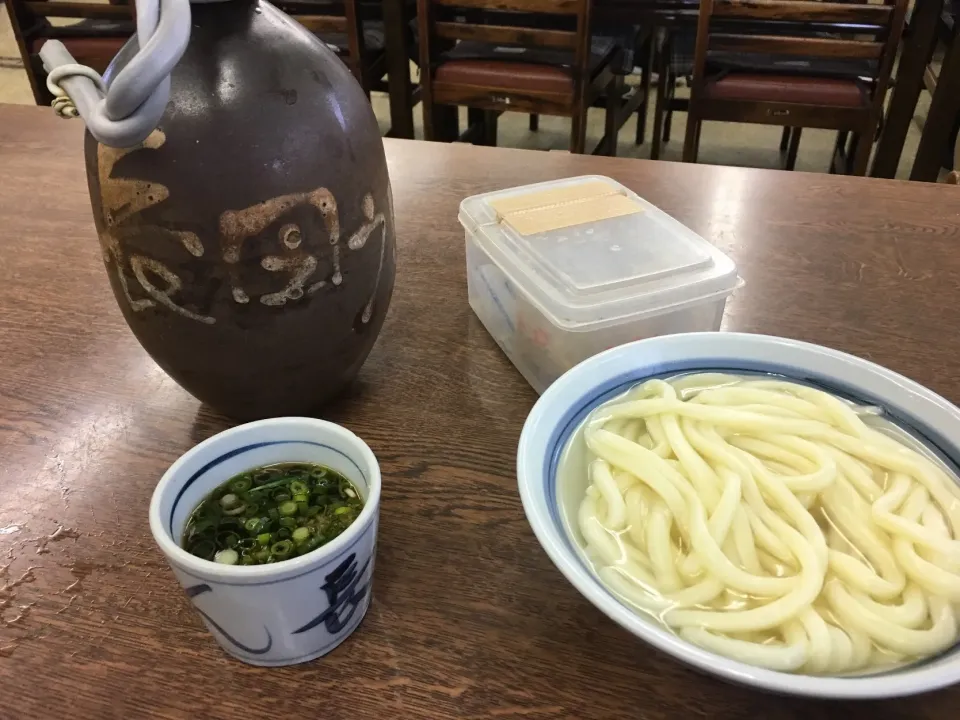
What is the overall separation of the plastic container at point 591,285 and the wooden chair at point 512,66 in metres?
1.45

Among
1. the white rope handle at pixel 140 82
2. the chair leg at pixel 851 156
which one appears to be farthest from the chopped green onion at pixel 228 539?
the chair leg at pixel 851 156

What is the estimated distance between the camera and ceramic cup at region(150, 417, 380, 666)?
46 centimetres

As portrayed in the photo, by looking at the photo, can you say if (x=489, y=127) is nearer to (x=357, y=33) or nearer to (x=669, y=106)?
(x=669, y=106)

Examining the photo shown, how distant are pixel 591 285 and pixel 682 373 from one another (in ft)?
0.40

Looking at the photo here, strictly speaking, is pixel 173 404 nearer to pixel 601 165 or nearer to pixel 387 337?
pixel 387 337

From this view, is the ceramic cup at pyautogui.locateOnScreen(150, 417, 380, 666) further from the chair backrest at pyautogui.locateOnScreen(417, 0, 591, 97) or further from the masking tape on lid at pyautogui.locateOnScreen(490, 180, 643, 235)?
the chair backrest at pyautogui.locateOnScreen(417, 0, 591, 97)

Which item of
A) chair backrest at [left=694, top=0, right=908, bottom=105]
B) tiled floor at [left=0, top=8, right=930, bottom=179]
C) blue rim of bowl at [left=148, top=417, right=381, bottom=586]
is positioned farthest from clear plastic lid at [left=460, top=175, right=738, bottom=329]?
tiled floor at [left=0, top=8, right=930, bottom=179]

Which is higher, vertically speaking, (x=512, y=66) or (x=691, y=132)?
(x=512, y=66)

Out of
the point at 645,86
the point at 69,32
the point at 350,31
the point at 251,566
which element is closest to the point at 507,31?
the point at 350,31

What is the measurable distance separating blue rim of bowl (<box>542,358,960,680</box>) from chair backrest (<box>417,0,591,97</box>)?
5.24ft

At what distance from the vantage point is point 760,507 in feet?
1.81

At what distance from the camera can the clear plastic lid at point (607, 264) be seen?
71 centimetres

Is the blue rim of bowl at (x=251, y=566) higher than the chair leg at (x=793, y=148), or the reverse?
the blue rim of bowl at (x=251, y=566)

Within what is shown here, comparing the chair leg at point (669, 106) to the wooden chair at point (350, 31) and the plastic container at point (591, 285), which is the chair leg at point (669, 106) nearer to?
the wooden chair at point (350, 31)
